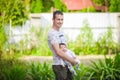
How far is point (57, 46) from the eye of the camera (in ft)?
19.4

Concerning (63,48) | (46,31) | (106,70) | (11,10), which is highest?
(11,10)

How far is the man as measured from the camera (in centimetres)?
589

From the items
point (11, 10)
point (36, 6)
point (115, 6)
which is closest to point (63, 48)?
point (11, 10)

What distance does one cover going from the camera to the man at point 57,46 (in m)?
5.89

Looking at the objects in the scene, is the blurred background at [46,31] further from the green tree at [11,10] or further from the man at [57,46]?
the man at [57,46]

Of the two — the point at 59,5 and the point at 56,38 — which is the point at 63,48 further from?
the point at 59,5

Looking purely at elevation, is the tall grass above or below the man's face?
below

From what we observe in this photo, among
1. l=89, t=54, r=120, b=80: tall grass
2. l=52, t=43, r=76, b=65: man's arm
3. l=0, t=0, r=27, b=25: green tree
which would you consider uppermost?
l=0, t=0, r=27, b=25: green tree

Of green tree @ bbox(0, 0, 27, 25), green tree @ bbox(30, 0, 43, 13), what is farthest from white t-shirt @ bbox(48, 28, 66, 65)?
green tree @ bbox(30, 0, 43, 13)

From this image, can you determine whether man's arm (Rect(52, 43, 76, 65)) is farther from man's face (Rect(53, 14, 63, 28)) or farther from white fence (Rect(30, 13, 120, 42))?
white fence (Rect(30, 13, 120, 42))

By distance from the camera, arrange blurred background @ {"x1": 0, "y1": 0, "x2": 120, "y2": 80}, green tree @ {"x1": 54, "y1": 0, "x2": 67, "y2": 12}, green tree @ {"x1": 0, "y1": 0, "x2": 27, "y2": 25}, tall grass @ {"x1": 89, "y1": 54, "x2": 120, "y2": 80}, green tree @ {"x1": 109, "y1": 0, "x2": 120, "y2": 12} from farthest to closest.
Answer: green tree @ {"x1": 54, "y1": 0, "x2": 67, "y2": 12}, green tree @ {"x1": 109, "y1": 0, "x2": 120, "y2": 12}, blurred background @ {"x1": 0, "y1": 0, "x2": 120, "y2": 80}, green tree @ {"x1": 0, "y1": 0, "x2": 27, "y2": 25}, tall grass @ {"x1": 89, "y1": 54, "x2": 120, "y2": 80}

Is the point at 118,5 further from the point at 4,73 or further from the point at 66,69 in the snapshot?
the point at 66,69

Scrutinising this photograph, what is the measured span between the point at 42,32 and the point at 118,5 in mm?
10621

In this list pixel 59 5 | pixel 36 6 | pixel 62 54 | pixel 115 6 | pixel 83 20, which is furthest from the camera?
pixel 59 5
